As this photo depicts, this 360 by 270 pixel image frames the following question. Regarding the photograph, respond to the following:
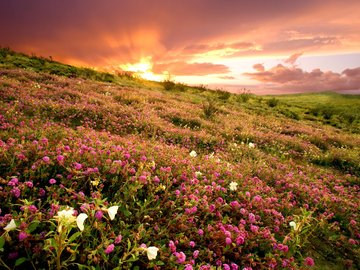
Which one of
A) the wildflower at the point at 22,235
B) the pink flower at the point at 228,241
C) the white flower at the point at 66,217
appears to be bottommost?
the pink flower at the point at 228,241

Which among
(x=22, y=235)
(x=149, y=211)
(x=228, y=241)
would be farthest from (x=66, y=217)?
(x=228, y=241)

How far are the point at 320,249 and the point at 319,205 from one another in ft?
5.48

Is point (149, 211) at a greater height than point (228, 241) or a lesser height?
greater

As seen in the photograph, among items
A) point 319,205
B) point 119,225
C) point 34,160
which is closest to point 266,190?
point 319,205

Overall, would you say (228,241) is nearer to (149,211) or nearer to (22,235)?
(149,211)

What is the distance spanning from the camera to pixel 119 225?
137 inches

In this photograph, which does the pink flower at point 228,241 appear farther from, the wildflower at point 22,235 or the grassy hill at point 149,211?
the wildflower at point 22,235

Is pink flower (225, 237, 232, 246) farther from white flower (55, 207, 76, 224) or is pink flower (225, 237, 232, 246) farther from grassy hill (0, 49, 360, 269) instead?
white flower (55, 207, 76, 224)

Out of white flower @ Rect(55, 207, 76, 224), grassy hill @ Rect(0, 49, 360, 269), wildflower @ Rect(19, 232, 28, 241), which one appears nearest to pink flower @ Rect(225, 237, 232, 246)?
grassy hill @ Rect(0, 49, 360, 269)

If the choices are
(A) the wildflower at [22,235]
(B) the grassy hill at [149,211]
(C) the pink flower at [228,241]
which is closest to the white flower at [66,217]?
(B) the grassy hill at [149,211]

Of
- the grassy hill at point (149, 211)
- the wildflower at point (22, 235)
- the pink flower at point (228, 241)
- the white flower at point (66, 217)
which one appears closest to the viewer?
the white flower at point (66, 217)

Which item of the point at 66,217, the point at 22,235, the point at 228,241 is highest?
the point at 66,217

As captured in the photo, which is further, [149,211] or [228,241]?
[149,211]

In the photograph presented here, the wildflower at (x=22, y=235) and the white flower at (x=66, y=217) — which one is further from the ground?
the white flower at (x=66, y=217)
